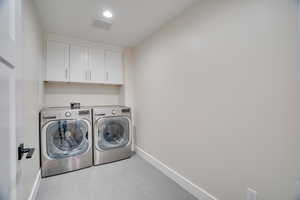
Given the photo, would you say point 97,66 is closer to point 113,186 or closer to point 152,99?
point 152,99

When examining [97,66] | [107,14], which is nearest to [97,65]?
[97,66]

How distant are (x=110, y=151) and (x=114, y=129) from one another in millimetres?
408

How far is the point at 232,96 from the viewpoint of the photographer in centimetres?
133

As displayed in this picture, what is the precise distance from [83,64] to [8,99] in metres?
2.31

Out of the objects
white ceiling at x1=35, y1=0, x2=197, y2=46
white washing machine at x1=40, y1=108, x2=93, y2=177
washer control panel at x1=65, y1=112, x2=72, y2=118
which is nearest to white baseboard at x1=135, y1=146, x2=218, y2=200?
white washing machine at x1=40, y1=108, x2=93, y2=177

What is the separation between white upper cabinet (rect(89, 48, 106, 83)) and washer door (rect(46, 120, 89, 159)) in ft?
3.13

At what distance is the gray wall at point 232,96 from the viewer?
102 centimetres

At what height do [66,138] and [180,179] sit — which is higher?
[66,138]

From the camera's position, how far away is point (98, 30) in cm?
238

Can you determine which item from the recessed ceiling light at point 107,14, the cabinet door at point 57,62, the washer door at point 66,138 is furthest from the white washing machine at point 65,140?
the recessed ceiling light at point 107,14

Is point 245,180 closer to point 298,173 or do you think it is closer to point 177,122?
point 298,173

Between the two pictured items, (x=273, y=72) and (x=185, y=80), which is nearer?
(x=273, y=72)

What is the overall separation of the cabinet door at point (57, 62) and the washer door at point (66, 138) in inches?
33.8

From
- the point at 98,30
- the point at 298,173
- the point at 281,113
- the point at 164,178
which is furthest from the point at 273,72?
the point at 98,30
